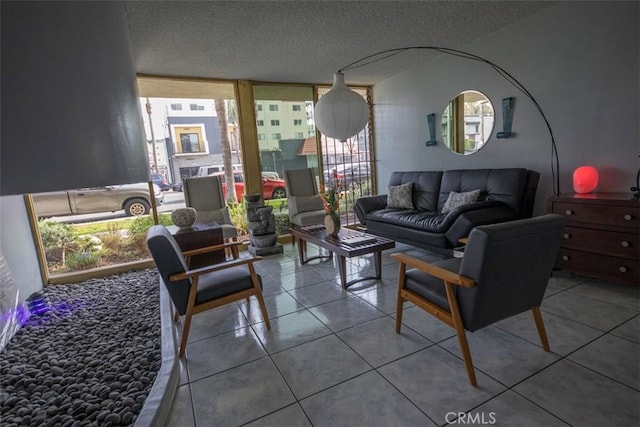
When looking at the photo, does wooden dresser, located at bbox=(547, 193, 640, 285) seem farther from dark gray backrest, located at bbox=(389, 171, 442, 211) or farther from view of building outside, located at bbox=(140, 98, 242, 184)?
view of building outside, located at bbox=(140, 98, 242, 184)

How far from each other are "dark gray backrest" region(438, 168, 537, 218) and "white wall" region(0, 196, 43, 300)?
4225mm

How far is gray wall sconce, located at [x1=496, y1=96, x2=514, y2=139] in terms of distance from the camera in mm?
3473

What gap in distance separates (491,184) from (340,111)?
5.98 feet

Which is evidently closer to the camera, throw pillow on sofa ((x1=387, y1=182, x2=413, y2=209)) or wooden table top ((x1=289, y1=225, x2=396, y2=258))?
wooden table top ((x1=289, y1=225, x2=396, y2=258))

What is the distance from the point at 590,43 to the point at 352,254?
2.71 metres

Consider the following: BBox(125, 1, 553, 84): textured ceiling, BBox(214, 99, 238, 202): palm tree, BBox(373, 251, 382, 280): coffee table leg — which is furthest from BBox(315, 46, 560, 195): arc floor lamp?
BBox(214, 99, 238, 202): palm tree

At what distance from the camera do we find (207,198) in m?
4.22

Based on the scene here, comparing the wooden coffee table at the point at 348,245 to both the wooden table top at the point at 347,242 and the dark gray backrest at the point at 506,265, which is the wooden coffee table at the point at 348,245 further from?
the dark gray backrest at the point at 506,265

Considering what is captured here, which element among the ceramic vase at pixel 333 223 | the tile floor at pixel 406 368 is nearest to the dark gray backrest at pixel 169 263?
the tile floor at pixel 406 368

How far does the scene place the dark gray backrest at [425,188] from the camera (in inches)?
162

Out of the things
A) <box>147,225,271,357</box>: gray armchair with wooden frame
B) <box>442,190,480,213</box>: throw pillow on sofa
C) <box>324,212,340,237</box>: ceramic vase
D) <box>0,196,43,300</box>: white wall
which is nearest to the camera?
<box>147,225,271,357</box>: gray armchair with wooden frame

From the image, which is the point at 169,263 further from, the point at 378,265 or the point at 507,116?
the point at 507,116

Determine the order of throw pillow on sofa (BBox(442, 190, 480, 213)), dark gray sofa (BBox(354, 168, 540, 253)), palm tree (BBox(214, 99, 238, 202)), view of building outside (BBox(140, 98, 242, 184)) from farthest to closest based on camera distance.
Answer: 1. palm tree (BBox(214, 99, 238, 202))
2. view of building outside (BBox(140, 98, 242, 184))
3. throw pillow on sofa (BBox(442, 190, 480, 213))
4. dark gray sofa (BBox(354, 168, 540, 253))

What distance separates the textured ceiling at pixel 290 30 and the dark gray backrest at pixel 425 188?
4.87 ft
